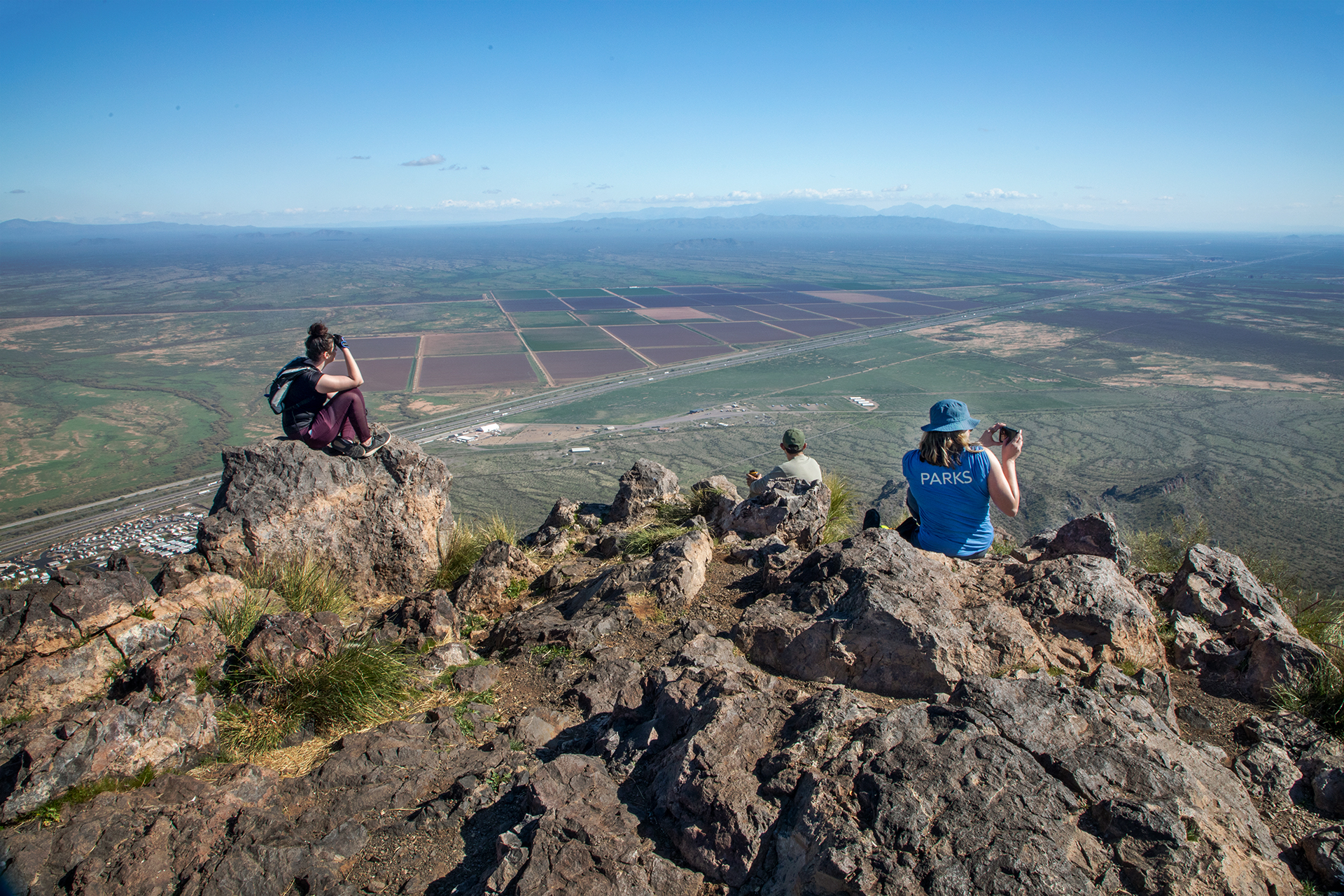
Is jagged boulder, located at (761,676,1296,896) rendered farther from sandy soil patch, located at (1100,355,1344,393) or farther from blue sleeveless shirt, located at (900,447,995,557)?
sandy soil patch, located at (1100,355,1344,393)

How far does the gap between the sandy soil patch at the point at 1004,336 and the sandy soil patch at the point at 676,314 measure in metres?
29.4

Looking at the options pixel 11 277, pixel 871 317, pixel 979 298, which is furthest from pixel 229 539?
pixel 11 277

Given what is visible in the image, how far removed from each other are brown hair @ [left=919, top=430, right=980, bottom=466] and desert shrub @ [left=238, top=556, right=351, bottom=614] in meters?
5.01

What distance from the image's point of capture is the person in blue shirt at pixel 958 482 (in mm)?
4777

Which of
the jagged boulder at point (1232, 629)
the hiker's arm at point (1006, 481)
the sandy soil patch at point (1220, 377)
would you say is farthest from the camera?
the sandy soil patch at point (1220, 377)

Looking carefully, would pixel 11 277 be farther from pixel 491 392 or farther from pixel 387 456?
pixel 387 456

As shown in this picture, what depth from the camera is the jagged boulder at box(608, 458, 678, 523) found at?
9.88 m

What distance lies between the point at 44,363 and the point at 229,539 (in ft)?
269

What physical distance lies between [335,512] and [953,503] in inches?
241

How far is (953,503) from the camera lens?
5.06 m

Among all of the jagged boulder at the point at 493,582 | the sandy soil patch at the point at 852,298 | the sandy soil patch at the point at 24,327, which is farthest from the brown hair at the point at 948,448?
the sandy soil patch at the point at 852,298

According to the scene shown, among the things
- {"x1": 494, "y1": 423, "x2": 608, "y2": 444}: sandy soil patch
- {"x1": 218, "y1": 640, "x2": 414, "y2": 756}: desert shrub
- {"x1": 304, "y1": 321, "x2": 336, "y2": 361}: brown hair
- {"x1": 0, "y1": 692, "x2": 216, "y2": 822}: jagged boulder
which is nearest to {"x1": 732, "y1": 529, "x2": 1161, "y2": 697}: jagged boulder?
{"x1": 218, "y1": 640, "x2": 414, "y2": 756}: desert shrub

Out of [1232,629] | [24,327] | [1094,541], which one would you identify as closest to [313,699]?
[1232,629]

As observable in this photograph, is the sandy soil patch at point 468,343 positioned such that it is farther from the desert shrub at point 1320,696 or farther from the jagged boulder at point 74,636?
the desert shrub at point 1320,696
